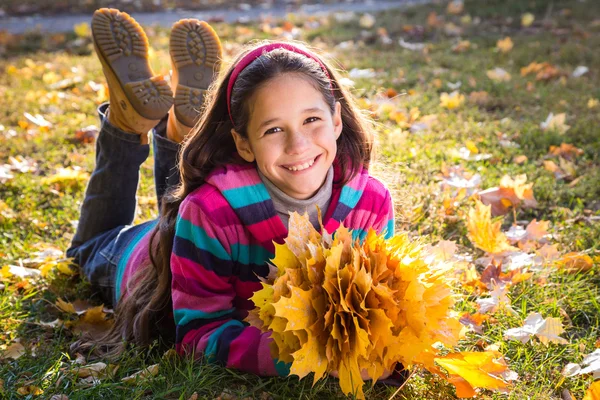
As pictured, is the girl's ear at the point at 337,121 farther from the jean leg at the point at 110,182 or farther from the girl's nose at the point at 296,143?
the jean leg at the point at 110,182

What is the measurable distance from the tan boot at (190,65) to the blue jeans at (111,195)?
0.18m

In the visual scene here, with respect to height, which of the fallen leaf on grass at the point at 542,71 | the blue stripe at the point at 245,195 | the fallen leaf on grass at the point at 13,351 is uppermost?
the blue stripe at the point at 245,195

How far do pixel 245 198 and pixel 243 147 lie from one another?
0.19m

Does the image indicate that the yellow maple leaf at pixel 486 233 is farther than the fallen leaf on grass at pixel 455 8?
No

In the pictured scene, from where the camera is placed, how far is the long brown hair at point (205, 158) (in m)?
2.12

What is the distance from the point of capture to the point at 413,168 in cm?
363

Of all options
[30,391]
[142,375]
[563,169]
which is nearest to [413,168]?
[563,169]

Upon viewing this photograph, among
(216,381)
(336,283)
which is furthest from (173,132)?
(336,283)

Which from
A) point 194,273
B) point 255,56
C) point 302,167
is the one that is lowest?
point 194,273

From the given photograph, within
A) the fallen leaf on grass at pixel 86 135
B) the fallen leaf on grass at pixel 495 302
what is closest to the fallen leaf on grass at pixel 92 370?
the fallen leaf on grass at pixel 495 302

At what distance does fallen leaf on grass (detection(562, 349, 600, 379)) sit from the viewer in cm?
202

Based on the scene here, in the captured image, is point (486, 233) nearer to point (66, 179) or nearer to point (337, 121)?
point (337, 121)

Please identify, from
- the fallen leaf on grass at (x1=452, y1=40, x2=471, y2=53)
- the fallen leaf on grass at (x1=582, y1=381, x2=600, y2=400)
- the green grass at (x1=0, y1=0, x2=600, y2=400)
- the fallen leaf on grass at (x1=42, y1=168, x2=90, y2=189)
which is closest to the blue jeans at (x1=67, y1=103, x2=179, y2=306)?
the green grass at (x1=0, y1=0, x2=600, y2=400)

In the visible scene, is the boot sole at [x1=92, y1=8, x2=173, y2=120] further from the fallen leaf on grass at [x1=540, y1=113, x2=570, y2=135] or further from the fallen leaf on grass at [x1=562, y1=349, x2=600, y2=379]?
the fallen leaf on grass at [x1=540, y1=113, x2=570, y2=135]
